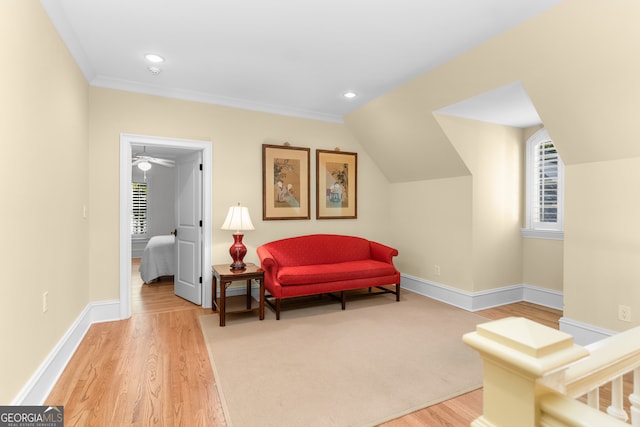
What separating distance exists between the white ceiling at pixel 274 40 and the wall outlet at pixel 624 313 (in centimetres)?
209

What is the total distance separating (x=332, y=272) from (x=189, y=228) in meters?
2.00

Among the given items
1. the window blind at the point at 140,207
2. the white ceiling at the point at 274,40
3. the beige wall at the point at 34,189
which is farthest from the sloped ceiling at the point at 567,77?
the window blind at the point at 140,207

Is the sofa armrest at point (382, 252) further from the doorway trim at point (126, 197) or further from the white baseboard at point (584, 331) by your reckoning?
the doorway trim at point (126, 197)

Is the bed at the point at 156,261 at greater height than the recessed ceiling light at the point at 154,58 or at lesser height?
lesser

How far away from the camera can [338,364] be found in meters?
2.59

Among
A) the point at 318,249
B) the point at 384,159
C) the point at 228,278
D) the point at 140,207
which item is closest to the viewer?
the point at 228,278

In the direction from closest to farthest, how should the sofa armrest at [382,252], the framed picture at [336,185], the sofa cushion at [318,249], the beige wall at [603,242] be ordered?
the beige wall at [603,242] < the sofa cushion at [318,249] < the sofa armrest at [382,252] < the framed picture at [336,185]

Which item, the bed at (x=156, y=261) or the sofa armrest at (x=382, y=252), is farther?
the bed at (x=156, y=261)

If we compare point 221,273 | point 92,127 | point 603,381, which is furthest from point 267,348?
point 92,127

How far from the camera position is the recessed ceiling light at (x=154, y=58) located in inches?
118

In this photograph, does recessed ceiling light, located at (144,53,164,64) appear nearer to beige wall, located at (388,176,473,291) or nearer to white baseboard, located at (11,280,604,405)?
white baseboard, located at (11,280,604,405)

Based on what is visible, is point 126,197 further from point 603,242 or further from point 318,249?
point 603,242

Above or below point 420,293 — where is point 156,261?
above

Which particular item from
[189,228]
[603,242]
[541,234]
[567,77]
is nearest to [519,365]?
[567,77]
